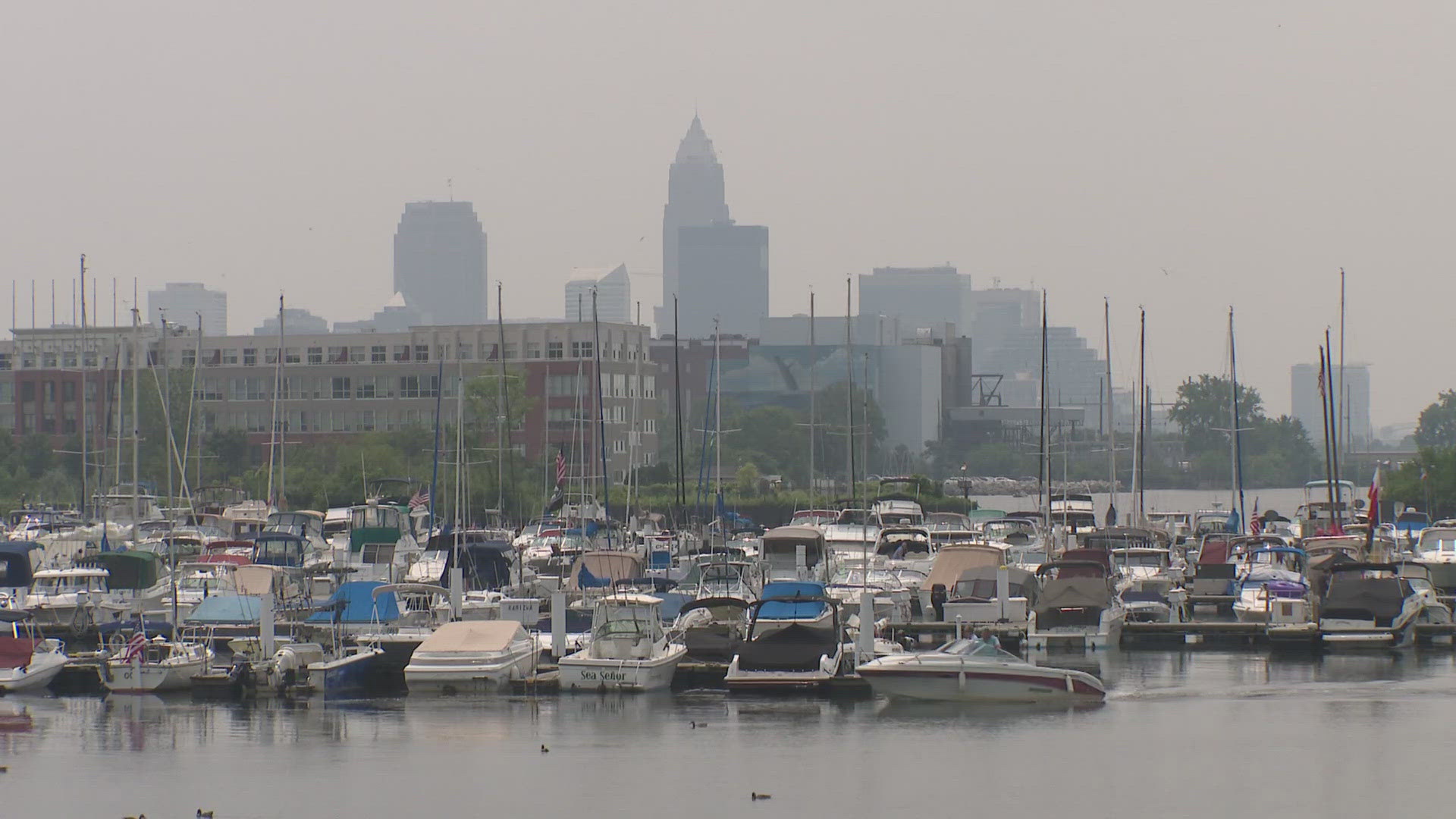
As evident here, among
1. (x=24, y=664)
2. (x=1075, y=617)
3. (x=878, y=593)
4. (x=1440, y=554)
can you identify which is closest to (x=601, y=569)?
(x=878, y=593)

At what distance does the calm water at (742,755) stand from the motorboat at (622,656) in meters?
0.53

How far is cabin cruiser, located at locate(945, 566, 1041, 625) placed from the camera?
5175cm

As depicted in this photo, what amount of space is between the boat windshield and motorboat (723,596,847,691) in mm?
2656

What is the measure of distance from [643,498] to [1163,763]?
81978 mm

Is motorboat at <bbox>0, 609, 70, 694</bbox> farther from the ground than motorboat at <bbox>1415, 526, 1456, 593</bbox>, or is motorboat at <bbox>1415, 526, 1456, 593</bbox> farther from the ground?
motorboat at <bbox>1415, 526, 1456, 593</bbox>

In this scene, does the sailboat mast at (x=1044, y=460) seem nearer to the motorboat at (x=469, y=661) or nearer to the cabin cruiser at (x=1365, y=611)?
the cabin cruiser at (x=1365, y=611)

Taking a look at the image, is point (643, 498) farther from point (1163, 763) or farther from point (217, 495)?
point (1163, 763)

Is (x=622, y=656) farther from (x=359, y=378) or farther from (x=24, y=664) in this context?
(x=359, y=378)

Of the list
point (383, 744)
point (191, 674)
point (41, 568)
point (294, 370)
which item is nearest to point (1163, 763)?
point (383, 744)

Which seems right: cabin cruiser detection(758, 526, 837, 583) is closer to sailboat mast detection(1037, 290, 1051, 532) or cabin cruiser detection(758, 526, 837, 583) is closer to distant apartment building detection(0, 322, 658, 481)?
sailboat mast detection(1037, 290, 1051, 532)

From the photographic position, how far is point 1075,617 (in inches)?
1998

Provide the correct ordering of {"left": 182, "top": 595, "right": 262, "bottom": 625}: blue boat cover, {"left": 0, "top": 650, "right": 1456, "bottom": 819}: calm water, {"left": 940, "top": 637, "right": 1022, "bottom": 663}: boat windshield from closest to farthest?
1. {"left": 0, "top": 650, "right": 1456, "bottom": 819}: calm water
2. {"left": 940, "top": 637, "right": 1022, "bottom": 663}: boat windshield
3. {"left": 182, "top": 595, "right": 262, "bottom": 625}: blue boat cover

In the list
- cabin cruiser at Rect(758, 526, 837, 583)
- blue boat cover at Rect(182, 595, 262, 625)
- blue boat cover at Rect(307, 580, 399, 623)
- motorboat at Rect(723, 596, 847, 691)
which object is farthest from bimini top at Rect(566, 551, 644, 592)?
motorboat at Rect(723, 596, 847, 691)

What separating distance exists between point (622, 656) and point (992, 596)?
13.9 meters
